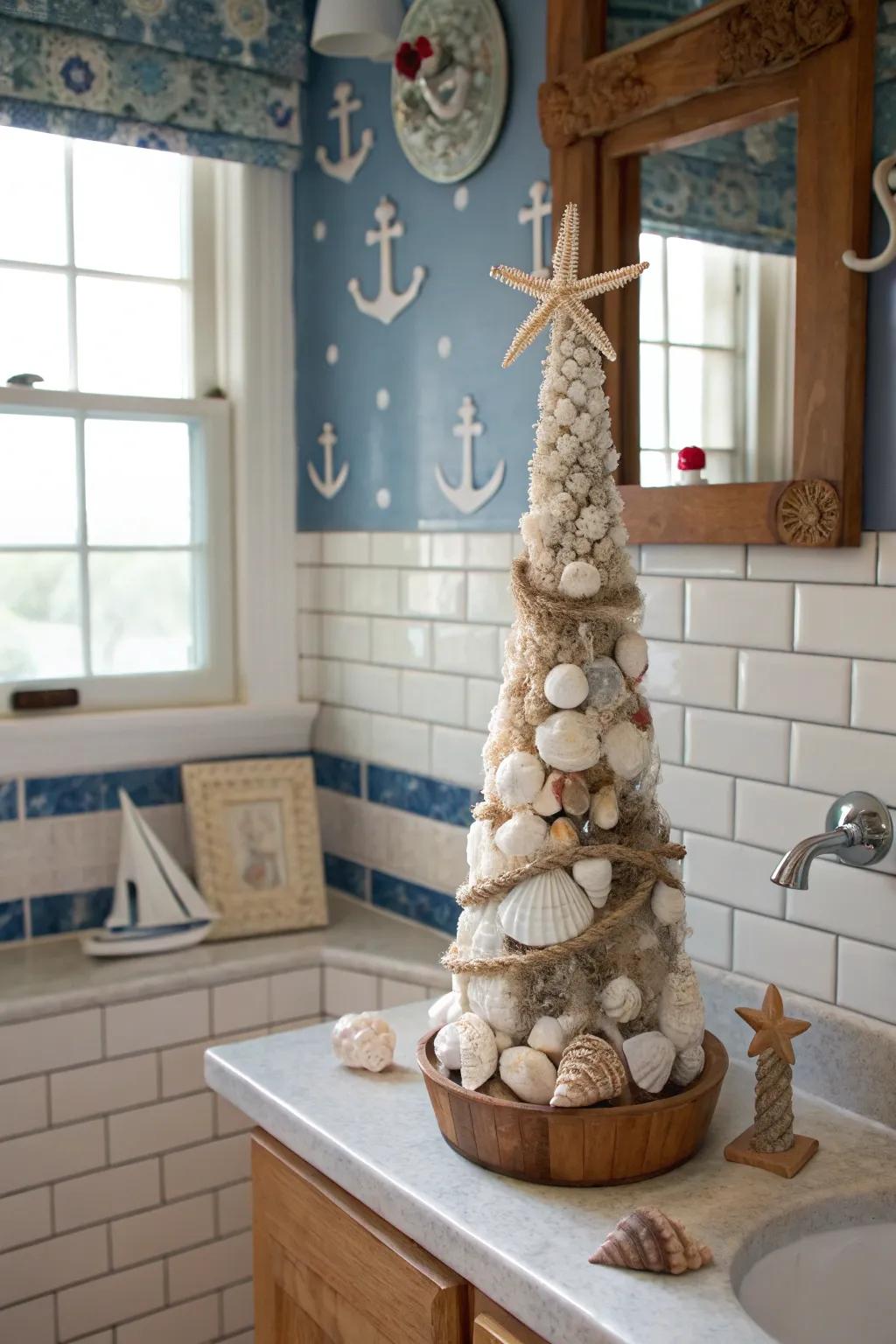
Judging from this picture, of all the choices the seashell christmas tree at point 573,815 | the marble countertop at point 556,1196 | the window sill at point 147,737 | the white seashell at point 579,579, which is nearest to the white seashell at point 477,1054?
the seashell christmas tree at point 573,815

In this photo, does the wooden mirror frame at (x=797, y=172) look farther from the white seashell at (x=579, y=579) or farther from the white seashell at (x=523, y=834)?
the white seashell at (x=523, y=834)

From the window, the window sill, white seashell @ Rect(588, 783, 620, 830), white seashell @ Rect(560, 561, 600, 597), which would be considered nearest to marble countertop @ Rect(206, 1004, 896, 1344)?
white seashell @ Rect(588, 783, 620, 830)

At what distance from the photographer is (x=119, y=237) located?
250 cm

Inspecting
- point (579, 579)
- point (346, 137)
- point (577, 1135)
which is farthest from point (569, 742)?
point (346, 137)

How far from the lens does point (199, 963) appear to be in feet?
7.56

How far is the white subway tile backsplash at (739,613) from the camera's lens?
5.29ft

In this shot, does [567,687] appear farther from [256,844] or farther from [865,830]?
[256,844]

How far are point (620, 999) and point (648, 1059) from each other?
6 centimetres

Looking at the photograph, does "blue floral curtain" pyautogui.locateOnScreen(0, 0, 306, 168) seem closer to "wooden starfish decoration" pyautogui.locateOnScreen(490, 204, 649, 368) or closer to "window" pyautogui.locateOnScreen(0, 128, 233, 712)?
"window" pyautogui.locateOnScreen(0, 128, 233, 712)

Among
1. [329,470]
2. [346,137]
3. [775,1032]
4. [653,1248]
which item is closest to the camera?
[653,1248]

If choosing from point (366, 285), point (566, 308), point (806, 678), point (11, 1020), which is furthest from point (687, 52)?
point (11, 1020)

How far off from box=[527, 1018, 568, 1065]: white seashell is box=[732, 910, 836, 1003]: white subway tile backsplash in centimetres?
44

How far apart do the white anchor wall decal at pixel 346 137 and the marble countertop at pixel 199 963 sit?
1.41 metres

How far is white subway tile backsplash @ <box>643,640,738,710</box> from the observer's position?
1701 mm
